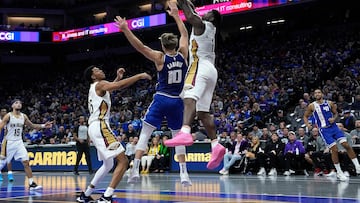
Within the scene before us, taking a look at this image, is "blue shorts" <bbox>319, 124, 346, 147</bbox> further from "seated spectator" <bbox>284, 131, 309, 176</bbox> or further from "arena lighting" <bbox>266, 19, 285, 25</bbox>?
"arena lighting" <bbox>266, 19, 285, 25</bbox>

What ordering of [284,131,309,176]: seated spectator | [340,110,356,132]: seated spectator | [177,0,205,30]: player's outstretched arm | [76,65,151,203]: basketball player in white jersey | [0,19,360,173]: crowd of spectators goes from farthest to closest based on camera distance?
[0,19,360,173]: crowd of spectators → [340,110,356,132]: seated spectator → [284,131,309,176]: seated spectator → [76,65,151,203]: basketball player in white jersey → [177,0,205,30]: player's outstretched arm

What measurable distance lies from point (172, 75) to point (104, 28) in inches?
1170

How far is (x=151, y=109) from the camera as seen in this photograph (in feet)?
27.7

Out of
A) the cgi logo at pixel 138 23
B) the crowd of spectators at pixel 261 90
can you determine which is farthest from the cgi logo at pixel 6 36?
the cgi logo at pixel 138 23

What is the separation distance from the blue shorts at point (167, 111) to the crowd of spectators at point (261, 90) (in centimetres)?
955

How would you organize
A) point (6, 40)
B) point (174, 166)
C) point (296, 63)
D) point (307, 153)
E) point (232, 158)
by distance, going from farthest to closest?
point (6, 40) → point (296, 63) → point (174, 166) → point (232, 158) → point (307, 153)

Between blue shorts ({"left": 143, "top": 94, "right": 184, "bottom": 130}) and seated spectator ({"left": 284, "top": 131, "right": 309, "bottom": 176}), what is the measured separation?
8895 millimetres

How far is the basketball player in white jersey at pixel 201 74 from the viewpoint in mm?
7246

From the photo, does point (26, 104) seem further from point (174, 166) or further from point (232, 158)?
point (232, 158)

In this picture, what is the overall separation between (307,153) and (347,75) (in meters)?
6.48

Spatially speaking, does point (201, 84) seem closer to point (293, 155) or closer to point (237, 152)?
point (293, 155)

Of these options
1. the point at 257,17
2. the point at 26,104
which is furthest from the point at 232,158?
the point at 26,104

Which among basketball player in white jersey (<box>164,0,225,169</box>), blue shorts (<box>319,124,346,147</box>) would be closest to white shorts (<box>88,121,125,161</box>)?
basketball player in white jersey (<box>164,0,225,169</box>)

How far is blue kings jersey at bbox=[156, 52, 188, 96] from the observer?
8188mm
